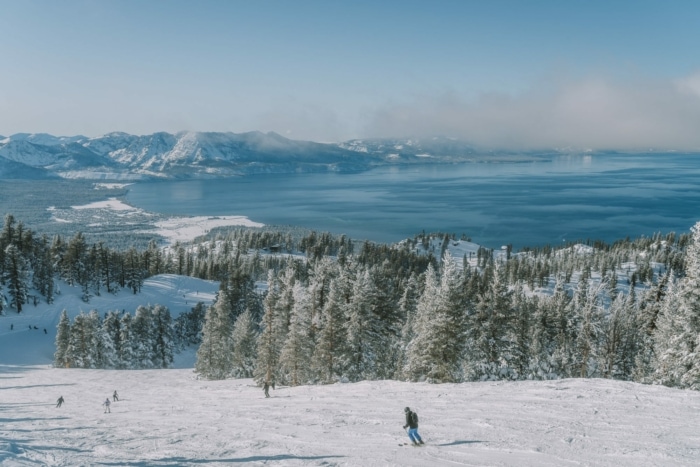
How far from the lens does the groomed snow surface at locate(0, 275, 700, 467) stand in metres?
16.2

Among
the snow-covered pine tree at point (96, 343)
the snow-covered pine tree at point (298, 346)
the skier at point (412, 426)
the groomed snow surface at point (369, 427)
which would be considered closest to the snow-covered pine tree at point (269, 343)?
the snow-covered pine tree at point (298, 346)

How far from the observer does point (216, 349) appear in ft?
176

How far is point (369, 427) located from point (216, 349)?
37.6 m

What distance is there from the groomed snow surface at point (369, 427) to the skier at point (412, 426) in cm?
37

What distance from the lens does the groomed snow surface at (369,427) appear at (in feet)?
53.3

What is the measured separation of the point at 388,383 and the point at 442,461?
1641cm

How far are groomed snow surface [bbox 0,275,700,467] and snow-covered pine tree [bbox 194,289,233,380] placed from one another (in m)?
16.8

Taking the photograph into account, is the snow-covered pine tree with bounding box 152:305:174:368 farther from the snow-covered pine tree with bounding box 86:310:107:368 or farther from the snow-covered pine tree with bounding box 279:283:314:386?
the snow-covered pine tree with bounding box 279:283:314:386

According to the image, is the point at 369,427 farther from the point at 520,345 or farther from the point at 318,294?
the point at 520,345

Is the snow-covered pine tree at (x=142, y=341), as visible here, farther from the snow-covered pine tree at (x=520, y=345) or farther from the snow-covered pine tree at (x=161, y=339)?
the snow-covered pine tree at (x=520, y=345)

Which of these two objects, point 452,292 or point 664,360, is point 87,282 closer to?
point 452,292

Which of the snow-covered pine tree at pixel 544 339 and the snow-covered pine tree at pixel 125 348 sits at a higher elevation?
the snow-covered pine tree at pixel 544 339

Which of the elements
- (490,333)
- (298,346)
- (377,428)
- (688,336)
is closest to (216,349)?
(298,346)

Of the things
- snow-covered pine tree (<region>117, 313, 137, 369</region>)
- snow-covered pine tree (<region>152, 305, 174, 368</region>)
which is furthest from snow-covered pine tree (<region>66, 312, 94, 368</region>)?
snow-covered pine tree (<region>152, 305, 174, 368</region>)
